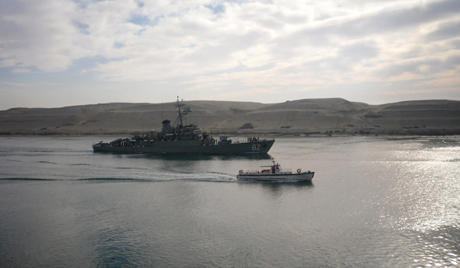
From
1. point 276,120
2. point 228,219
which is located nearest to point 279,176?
point 228,219

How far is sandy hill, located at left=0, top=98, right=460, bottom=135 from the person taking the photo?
99.2m

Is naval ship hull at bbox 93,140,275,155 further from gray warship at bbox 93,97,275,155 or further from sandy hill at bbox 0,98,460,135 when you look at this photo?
sandy hill at bbox 0,98,460,135

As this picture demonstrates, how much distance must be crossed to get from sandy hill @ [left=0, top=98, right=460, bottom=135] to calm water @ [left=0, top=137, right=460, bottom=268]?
65358mm

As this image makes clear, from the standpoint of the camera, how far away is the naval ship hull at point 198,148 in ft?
171

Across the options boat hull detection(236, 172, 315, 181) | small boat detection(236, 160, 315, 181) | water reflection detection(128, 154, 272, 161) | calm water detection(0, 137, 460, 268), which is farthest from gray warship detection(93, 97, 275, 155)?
boat hull detection(236, 172, 315, 181)

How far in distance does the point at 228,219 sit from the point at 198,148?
33.8 meters

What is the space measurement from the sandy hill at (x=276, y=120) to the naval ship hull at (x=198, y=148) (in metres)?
39.0

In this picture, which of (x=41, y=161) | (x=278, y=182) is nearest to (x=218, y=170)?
(x=278, y=182)

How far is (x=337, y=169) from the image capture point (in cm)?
3569

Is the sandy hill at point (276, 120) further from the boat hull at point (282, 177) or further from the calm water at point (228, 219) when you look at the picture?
the boat hull at point (282, 177)

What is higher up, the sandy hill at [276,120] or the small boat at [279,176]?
the sandy hill at [276,120]

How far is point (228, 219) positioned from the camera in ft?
66.4

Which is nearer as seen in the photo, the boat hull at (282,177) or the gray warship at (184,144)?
the boat hull at (282,177)

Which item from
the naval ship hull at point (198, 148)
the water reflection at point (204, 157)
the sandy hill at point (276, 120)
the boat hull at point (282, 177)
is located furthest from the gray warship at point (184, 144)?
the sandy hill at point (276, 120)
